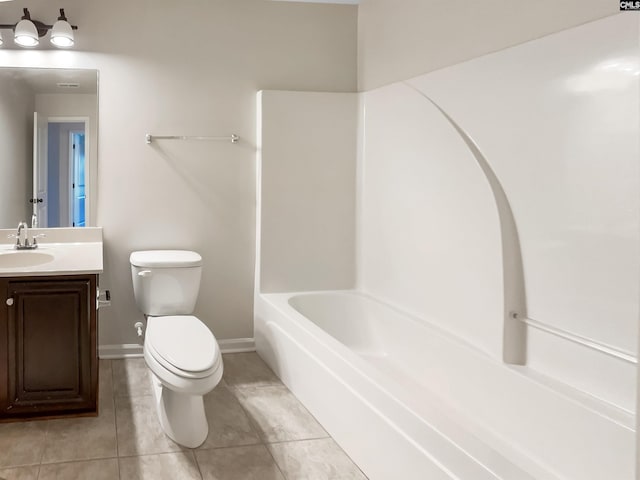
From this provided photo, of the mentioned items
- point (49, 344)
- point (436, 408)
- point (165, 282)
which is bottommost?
point (436, 408)

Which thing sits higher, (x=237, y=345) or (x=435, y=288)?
(x=435, y=288)

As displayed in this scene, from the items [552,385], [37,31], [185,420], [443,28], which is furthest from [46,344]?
[443,28]

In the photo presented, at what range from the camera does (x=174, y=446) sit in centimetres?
290

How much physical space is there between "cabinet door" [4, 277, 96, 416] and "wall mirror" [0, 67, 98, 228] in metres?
0.94

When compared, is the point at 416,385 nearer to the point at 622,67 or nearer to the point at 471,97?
the point at 471,97

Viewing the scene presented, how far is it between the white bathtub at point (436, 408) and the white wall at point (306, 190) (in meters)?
0.38

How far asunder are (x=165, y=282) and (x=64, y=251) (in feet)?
1.91

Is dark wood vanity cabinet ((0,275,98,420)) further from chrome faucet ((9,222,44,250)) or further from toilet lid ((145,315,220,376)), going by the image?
chrome faucet ((9,222,44,250))

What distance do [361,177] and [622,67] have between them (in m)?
2.31

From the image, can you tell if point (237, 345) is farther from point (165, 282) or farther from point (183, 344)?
point (183, 344)

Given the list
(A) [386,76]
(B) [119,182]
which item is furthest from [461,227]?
(B) [119,182]

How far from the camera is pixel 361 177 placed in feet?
14.2

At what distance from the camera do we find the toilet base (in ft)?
9.53

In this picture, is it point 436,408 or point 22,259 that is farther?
point 22,259
